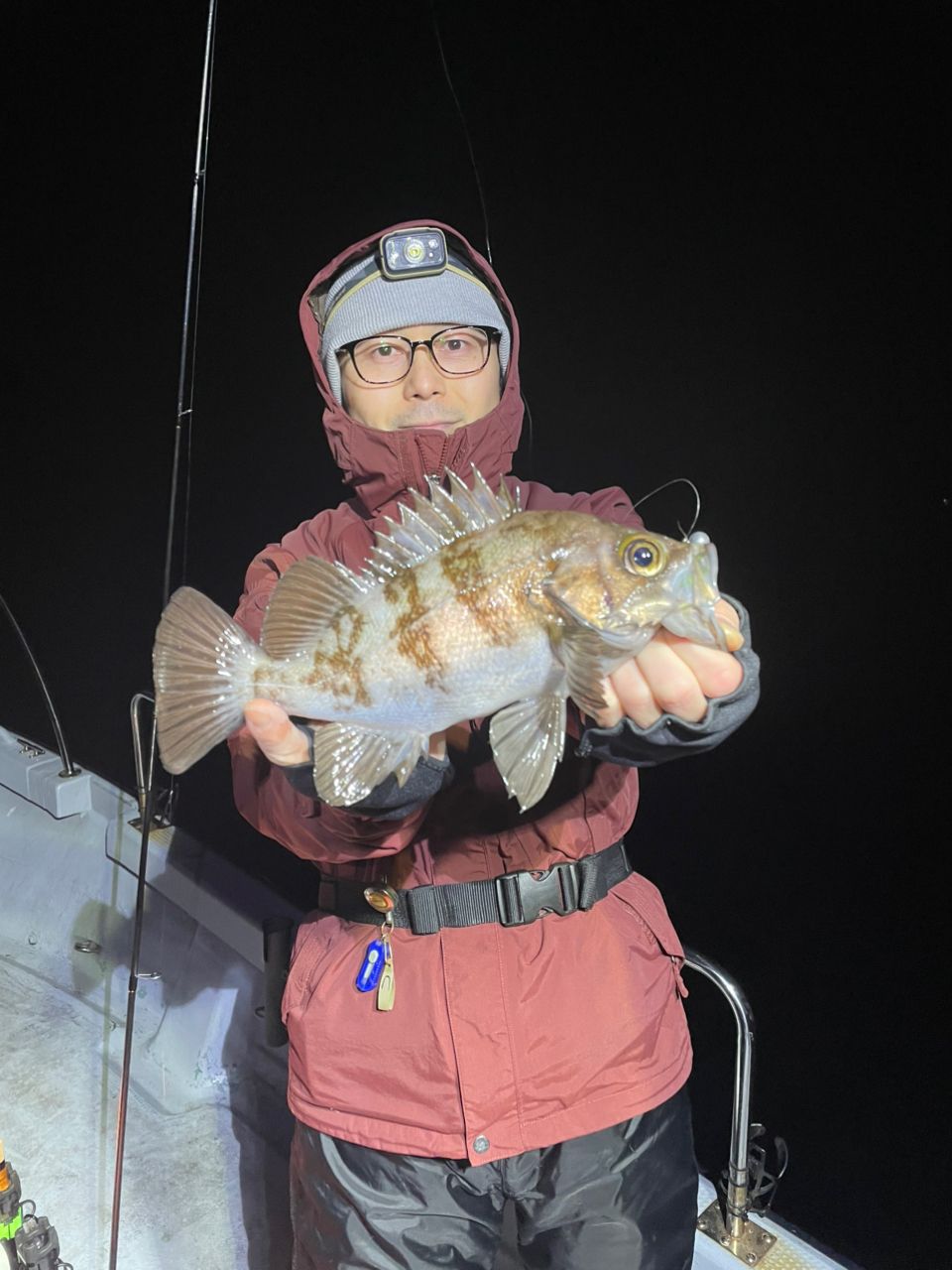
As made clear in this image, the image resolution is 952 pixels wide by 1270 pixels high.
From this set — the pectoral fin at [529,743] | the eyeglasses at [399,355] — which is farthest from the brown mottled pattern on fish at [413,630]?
the eyeglasses at [399,355]

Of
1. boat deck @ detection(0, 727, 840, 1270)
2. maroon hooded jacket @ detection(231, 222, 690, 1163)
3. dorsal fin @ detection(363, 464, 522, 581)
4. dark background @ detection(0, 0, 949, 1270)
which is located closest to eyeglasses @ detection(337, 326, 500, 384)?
maroon hooded jacket @ detection(231, 222, 690, 1163)

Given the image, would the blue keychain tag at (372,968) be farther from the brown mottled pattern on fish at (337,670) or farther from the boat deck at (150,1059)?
the boat deck at (150,1059)

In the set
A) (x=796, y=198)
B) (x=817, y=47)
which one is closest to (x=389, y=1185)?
(x=796, y=198)

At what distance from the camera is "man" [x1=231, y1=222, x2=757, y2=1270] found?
1.40m

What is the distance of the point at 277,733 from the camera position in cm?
116

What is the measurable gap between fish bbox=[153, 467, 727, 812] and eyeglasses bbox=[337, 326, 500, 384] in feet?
1.71

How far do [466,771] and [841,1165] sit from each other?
3461mm

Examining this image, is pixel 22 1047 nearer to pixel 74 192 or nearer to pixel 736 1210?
pixel 736 1210

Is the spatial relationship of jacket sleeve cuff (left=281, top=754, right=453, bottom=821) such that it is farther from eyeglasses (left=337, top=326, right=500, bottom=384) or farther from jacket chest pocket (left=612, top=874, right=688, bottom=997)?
eyeglasses (left=337, top=326, right=500, bottom=384)

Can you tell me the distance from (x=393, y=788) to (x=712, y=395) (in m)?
5.73

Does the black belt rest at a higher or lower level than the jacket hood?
lower

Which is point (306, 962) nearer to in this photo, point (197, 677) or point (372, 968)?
point (372, 968)

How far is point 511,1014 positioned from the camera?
1.43 m

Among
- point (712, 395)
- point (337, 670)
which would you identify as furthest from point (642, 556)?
point (712, 395)
